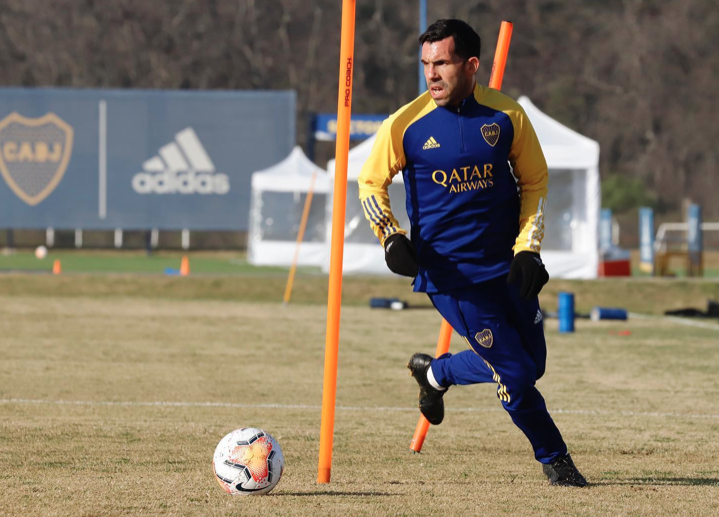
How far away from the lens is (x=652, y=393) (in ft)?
34.2

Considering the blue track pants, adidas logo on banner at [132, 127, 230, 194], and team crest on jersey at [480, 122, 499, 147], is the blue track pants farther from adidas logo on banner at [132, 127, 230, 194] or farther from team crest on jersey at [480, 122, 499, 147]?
adidas logo on banner at [132, 127, 230, 194]

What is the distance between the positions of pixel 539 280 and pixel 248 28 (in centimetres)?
5617

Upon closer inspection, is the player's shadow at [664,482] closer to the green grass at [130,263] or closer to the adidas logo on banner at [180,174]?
the green grass at [130,263]

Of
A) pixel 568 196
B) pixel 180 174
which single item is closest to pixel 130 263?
pixel 180 174

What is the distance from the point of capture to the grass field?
5.61 metres

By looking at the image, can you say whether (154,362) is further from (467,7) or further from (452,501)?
(467,7)

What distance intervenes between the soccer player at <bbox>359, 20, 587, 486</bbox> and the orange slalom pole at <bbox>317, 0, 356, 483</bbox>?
14cm

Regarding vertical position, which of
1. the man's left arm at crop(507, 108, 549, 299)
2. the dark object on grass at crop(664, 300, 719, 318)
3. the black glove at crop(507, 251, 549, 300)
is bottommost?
the dark object on grass at crop(664, 300, 719, 318)

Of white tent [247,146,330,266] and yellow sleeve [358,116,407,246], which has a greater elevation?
yellow sleeve [358,116,407,246]

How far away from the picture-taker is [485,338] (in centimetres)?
593

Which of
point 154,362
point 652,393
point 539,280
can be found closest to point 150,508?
point 539,280

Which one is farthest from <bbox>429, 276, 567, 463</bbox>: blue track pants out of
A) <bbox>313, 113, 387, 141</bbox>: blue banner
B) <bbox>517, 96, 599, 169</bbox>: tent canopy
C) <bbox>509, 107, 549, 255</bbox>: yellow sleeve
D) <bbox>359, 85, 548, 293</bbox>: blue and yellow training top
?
<bbox>313, 113, 387, 141</bbox>: blue banner

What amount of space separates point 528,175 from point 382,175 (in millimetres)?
705

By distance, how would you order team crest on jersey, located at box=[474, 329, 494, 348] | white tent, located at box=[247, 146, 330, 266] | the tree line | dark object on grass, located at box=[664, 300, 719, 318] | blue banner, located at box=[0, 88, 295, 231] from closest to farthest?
team crest on jersey, located at box=[474, 329, 494, 348]
dark object on grass, located at box=[664, 300, 719, 318]
white tent, located at box=[247, 146, 330, 266]
blue banner, located at box=[0, 88, 295, 231]
the tree line
